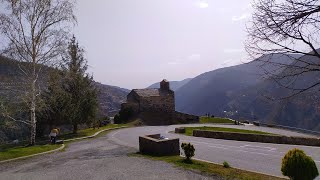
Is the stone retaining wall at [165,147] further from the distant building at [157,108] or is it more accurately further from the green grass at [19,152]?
the distant building at [157,108]

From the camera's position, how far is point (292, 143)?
26078mm

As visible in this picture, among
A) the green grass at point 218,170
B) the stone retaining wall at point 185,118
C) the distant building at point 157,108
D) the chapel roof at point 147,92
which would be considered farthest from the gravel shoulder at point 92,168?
the chapel roof at point 147,92

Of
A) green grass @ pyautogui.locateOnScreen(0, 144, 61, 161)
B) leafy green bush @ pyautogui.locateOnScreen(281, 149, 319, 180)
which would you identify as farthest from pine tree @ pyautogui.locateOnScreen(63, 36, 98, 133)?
leafy green bush @ pyautogui.locateOnScreen(281, 149, 319, 180)

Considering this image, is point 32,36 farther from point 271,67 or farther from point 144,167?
point 271,67

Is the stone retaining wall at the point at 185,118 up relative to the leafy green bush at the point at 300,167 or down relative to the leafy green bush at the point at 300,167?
up

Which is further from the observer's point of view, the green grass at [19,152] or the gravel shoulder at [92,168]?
the green grass at [19,152]

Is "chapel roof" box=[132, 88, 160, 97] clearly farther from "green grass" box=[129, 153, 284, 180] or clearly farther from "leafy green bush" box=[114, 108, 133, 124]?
"green grass" box=[129, 153, 284, 180]

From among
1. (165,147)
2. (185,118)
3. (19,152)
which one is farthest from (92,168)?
(185,118)

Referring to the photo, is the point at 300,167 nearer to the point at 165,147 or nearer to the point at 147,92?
the point at 165,147

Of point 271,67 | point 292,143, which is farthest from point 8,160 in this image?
point 292,143

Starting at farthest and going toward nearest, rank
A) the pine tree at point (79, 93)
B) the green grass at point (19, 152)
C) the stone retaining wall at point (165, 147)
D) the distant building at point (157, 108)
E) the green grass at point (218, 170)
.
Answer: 1. the distant building at point (157, 108)
2. the pine tree at point (79, 93)
3. the green grass at point (19, 152)
4. the stone retaining wall at point (165, 147)
5. the green grass at point (218, 170)

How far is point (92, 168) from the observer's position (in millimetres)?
16359

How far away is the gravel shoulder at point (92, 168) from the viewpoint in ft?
46.8

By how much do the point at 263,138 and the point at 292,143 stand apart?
7.24ft
